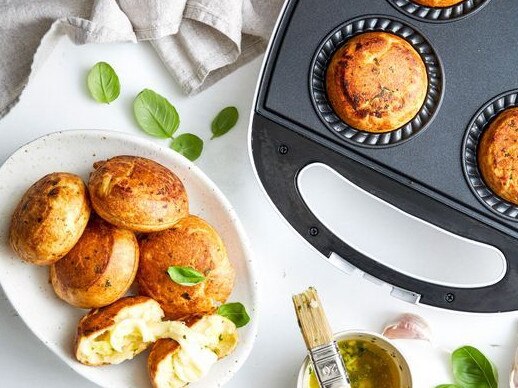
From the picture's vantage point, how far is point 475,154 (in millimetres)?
2377

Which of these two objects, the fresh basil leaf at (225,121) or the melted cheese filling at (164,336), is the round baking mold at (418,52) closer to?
the fresh basil leaf at (225,121)

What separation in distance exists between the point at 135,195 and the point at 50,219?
230 mm

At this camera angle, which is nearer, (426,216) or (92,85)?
(426,216)

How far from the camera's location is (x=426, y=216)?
7.71 feet

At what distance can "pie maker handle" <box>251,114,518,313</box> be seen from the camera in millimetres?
2342

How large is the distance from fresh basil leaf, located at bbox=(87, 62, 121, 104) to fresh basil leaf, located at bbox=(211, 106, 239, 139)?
1.03 ft

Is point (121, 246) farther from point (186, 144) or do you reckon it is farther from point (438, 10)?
point (438, 10)

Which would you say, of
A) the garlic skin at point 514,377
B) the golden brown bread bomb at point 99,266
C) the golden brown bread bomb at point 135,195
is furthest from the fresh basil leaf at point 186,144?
the garlic skin at point 514,377

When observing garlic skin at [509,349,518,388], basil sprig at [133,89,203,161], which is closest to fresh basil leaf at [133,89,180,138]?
basil sprig at [133,89,203,161]

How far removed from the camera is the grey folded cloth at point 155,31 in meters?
2.46

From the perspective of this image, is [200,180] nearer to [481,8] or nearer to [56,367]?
[56,367]

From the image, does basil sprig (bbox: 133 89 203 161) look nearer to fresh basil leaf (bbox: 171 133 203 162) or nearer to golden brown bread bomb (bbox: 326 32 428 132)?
fresh basil leaf (bbox: 171 133 203 162)

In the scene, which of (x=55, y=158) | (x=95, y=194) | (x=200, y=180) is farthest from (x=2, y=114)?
(x=200, y=180)

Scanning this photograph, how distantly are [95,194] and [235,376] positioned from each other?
2.46 ft
